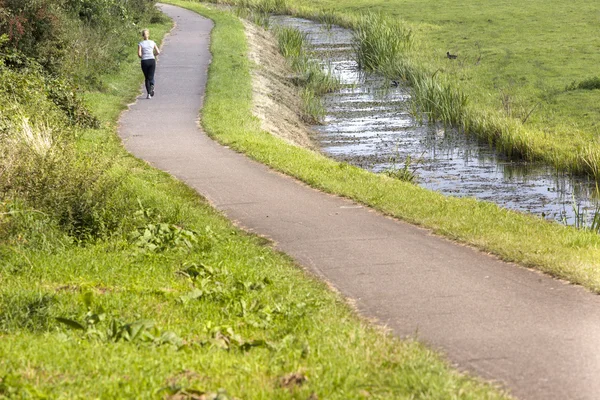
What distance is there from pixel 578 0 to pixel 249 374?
47461 mm

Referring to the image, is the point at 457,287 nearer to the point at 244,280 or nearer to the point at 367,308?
the point at 367,308

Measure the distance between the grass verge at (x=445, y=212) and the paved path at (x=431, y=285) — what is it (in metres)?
0.25

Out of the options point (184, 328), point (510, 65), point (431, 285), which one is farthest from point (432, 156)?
point (184, 328)

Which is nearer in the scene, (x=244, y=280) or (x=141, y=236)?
(x=244, y=280)

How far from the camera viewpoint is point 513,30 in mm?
42781

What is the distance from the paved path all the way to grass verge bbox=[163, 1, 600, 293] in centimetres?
25

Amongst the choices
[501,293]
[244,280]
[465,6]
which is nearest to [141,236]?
[244,280]

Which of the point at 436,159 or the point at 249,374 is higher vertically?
the point at 249,374

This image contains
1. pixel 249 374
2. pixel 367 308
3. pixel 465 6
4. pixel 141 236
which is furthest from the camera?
pixel 465 6

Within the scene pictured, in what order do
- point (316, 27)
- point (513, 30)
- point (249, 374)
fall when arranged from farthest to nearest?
point (316, 27) → point (513, 30) → point (249, 374)

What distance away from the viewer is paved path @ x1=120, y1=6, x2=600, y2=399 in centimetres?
774

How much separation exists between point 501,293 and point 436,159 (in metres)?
13.6

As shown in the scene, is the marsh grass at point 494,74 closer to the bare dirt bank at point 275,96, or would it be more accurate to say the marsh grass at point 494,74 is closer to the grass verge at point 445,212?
the bare dirt bank at point 275,96

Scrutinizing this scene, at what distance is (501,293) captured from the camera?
9.74 metres
